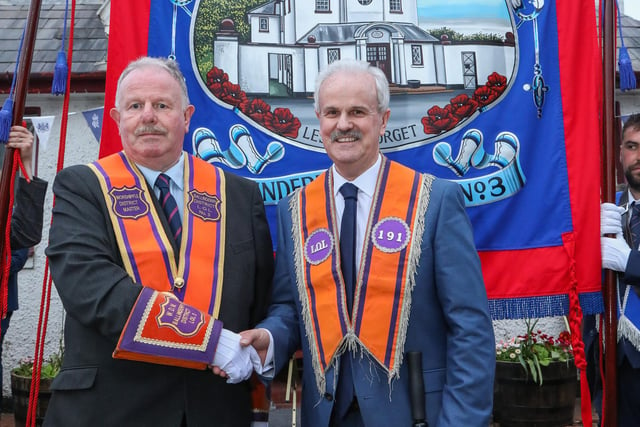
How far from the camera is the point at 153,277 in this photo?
2098 mm

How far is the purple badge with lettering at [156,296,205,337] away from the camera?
1.98m

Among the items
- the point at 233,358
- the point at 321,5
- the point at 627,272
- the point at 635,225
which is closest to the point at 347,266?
the point at 233,358

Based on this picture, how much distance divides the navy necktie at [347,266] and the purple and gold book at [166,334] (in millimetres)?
428

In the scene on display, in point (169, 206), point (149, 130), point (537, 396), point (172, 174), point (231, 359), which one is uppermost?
point (149, 130)

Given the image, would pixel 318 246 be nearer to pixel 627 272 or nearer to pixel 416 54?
pixel 416 54

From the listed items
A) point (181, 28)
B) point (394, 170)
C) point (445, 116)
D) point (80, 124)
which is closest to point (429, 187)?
point (394, 170)

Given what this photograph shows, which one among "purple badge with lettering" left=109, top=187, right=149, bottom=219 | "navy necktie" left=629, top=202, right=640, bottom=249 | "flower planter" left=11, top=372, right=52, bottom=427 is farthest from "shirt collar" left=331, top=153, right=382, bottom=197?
"flower planter" left=11, top=372, right=52, bottom=427

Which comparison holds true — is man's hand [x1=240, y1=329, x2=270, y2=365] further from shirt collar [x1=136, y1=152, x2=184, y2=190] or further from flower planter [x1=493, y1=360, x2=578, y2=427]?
flower planter [x1=493, y1=360, x2=578, y2=427]

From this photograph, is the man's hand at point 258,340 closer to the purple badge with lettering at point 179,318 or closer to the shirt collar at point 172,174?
the purple badge with lettering at point 179,318

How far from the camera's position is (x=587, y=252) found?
2.87 meters

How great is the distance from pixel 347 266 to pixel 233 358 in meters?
0.48

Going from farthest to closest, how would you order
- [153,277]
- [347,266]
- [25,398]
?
[25,398]
[347,266]
[153,277]

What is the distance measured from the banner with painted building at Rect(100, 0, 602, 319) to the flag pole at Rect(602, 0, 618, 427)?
0.22 feet

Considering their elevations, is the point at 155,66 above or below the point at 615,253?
above
